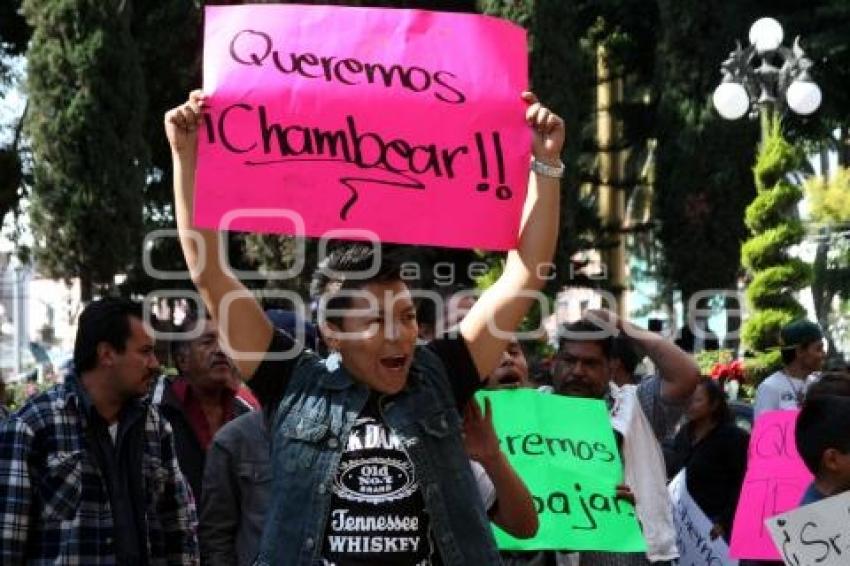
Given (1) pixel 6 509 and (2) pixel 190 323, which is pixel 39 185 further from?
(1) pixel 6 509

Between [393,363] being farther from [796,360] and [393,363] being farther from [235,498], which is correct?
[796,360]

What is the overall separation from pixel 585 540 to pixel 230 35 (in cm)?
217

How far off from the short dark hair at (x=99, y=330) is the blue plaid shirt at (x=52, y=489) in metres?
0.10

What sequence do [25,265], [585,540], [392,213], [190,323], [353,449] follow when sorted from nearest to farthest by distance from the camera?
1. [353,449]
2. [392,213]
3. [585,540]
4. [190,323]
5. [25,265]

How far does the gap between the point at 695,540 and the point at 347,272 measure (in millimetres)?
3446

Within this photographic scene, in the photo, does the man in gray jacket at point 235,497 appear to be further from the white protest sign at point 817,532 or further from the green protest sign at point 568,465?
the white protest sign at point 817,532

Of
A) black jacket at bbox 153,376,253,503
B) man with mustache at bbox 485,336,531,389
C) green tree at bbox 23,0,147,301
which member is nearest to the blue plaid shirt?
black jacket at bbox 153,376,253,503

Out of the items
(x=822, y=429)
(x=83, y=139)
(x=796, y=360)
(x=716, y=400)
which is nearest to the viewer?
(x=822, y=429)

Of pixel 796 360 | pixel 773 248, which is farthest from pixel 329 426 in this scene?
pixel 773 248

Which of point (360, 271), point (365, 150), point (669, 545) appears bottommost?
point (669, 545)

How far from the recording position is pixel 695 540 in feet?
21.8

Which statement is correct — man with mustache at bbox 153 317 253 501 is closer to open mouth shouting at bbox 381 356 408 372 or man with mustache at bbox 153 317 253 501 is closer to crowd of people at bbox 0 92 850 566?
crowd of people at bbox 0 92 850 566

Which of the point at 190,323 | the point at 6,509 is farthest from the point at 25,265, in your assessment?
the point at 6,509

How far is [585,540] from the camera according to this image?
5383 millimetres
